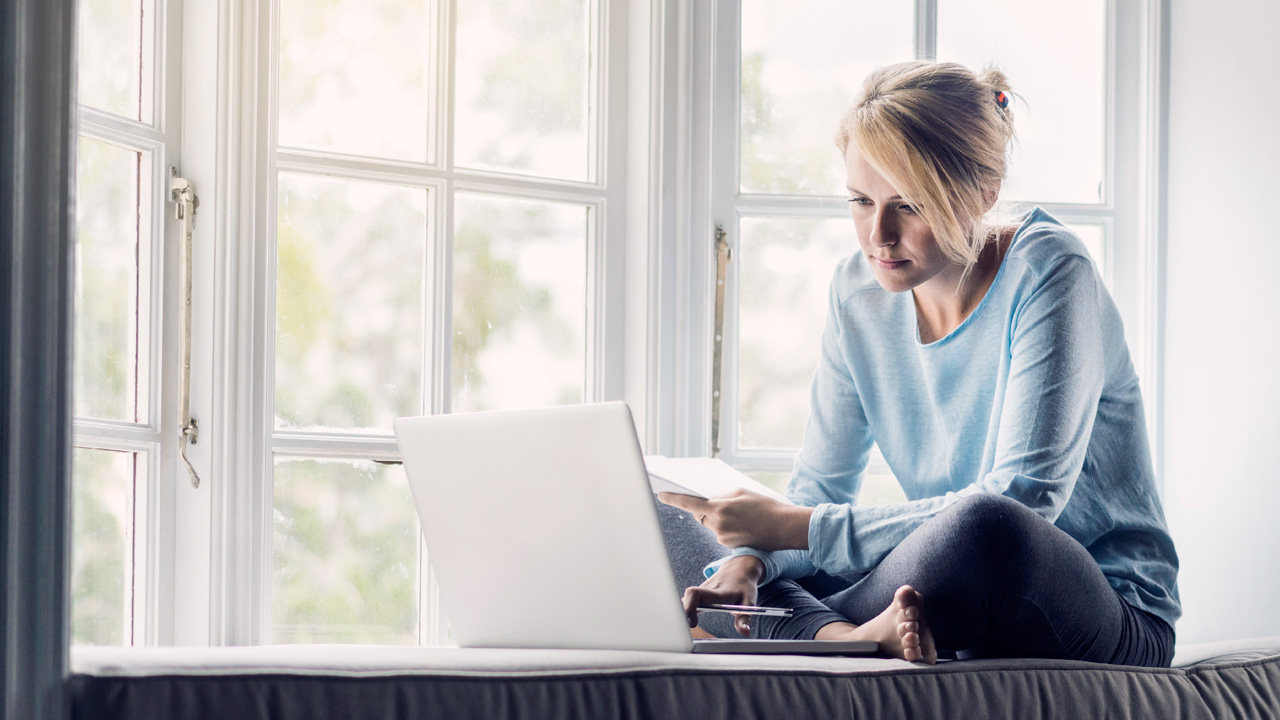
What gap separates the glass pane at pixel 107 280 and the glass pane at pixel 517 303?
1.65ft

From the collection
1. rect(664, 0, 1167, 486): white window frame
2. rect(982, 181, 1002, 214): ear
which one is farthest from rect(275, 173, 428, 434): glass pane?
rect(982, 181, 1002, 214): ear

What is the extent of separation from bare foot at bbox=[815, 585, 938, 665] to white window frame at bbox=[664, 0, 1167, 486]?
0.84m

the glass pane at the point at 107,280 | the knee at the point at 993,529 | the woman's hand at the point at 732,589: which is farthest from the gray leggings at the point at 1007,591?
the glass pane at the point at 107,280

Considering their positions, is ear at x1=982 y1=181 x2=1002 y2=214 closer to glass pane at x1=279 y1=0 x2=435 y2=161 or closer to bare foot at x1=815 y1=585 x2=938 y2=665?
bare foot at x1=815 y1=585 x2=938 y2=665

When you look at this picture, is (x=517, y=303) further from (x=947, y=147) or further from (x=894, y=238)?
(x=947, y=147)

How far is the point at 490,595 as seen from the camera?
117cm

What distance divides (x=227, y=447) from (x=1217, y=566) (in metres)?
1.63

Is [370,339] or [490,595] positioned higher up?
[370,339]

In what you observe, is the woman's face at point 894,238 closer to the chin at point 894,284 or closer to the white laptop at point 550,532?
the chin at point 894,284

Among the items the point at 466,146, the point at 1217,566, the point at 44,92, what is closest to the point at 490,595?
the point at 44,92

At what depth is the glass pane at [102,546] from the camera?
5.27ft

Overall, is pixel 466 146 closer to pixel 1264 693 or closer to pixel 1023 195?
pixel 1023 195

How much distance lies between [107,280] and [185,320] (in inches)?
4.9

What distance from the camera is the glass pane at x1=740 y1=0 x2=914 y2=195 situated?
6.70 ft
